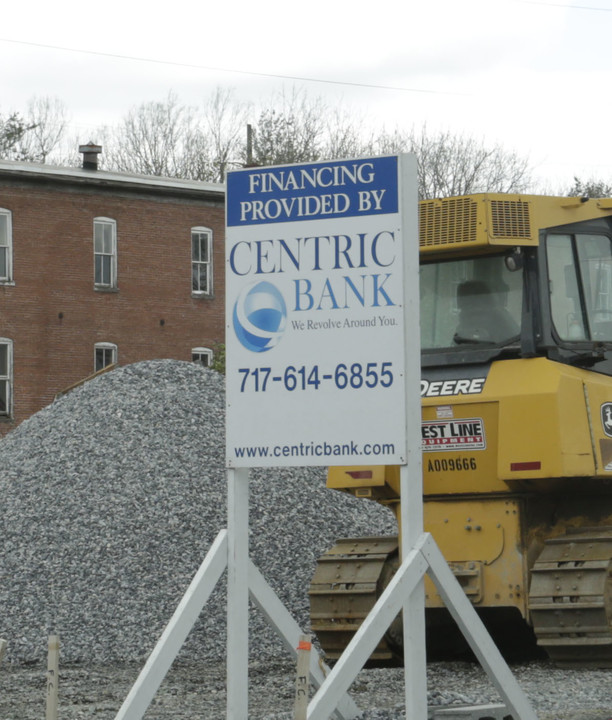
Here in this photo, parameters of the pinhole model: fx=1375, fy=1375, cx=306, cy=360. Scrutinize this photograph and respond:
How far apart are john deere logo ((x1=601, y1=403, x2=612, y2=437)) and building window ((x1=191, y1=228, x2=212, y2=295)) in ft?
98.7

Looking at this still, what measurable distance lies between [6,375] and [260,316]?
30075 millimetres

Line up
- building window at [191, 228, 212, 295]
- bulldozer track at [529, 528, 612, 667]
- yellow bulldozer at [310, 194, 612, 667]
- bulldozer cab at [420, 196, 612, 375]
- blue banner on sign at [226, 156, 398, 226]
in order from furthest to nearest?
1. building window at [191, 228, 212, 295]
2. bulldozer cab at [420, 196, 612, 375]
3. yellow bulldozer at [310, 194, 612, 667]
4. bulldozer track at [529, 528, 612, 667]
5. blue banner on sign at [226, 156, 398, 226]

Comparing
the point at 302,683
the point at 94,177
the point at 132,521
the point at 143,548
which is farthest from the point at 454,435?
the point at 94,177

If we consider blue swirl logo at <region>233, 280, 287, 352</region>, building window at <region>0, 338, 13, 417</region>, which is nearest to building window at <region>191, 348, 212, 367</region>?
building window at <region>0, 338, 13, 417</region>

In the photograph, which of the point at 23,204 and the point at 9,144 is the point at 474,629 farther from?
the point at 9,144

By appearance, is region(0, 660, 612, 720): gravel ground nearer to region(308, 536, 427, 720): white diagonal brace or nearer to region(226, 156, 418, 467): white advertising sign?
region(308, 536, 427, 720): white diagonal brace

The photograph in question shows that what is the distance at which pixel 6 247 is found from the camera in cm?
3678

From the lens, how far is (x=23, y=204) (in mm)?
36875

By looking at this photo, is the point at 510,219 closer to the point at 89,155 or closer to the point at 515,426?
the point at 515,426

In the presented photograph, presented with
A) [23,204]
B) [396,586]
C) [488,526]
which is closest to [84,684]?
[488,526]

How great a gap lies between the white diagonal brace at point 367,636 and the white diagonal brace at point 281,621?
0.54m

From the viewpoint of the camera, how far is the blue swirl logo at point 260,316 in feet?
24.3

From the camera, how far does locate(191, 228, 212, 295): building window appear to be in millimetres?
40125

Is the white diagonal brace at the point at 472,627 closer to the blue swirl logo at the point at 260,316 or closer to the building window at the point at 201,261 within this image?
the blue swirl logo at the point at 260,316
